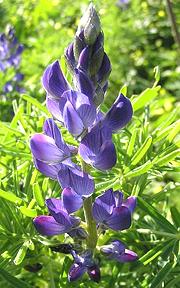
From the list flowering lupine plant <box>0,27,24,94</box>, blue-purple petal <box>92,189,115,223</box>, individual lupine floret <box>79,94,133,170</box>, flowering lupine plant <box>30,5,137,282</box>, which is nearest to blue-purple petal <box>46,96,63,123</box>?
flowering lupine plant <box>30,5,137,282</box>

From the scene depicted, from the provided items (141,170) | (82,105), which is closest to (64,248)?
(141,170)

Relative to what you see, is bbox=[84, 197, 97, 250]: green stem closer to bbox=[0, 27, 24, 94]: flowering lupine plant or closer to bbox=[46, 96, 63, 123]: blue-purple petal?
bbox=[46, 96, 63, 123]: blue-purple petal

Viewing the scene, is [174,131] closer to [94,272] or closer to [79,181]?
[79,181]

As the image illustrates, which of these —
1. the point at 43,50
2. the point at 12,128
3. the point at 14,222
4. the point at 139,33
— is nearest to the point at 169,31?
the point at 139,33

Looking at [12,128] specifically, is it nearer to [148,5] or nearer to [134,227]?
[134,227]

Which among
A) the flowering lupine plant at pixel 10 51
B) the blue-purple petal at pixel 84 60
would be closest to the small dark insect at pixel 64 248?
the blue-purple petal at pixel 84 60

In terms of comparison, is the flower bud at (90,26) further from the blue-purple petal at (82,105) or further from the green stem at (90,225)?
the green stem at (90,225)

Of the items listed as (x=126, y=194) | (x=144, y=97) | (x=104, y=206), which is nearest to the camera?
(x=104, y=206)

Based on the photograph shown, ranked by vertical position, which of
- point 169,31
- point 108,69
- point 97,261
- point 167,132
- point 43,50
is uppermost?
point 108,69

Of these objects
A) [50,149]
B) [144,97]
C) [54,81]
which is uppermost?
[54,81]
